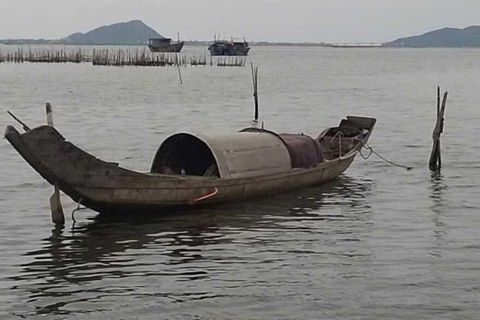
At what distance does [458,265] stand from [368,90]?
157 ft

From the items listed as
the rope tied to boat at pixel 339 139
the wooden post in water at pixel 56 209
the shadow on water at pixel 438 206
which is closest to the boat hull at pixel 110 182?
the wooden post in water at pixel 56 209

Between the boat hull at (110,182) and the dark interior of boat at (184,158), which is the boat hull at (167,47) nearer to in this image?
the dark interior of boat at (184,158)

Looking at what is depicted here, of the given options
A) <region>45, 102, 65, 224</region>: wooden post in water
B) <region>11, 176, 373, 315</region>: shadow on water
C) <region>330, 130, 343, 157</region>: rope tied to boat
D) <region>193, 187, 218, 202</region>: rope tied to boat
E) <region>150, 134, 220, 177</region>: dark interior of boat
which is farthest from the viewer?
<region>330, 130, 343, 157</region>: rope tied to boat

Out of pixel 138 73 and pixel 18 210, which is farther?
pixel 138 73

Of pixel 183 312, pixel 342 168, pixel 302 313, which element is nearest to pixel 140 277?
pixel 183 312

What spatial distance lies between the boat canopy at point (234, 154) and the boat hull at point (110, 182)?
0.94ft

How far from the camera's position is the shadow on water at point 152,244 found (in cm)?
1074

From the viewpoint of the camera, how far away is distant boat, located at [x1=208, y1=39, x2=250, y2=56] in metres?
112

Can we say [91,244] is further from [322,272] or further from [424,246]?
[424,246]

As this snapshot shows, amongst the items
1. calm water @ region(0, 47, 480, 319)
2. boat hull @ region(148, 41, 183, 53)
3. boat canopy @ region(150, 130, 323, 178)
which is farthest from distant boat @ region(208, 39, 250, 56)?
boat canopy @ region(150, 130, 323, 178)

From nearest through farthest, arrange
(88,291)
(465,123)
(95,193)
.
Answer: (88,291) < (95,193) < (465,123)

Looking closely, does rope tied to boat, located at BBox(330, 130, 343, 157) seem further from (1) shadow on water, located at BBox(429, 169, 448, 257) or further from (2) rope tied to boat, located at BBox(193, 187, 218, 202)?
(2) rope tied to boat, located at BBox(193, 187, 218, 202)

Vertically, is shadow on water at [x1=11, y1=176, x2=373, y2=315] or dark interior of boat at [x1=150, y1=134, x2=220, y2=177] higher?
dark interior of boat at [x1=150, y1=134, x2=220, y2=177]

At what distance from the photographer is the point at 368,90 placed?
58812 millimetres
